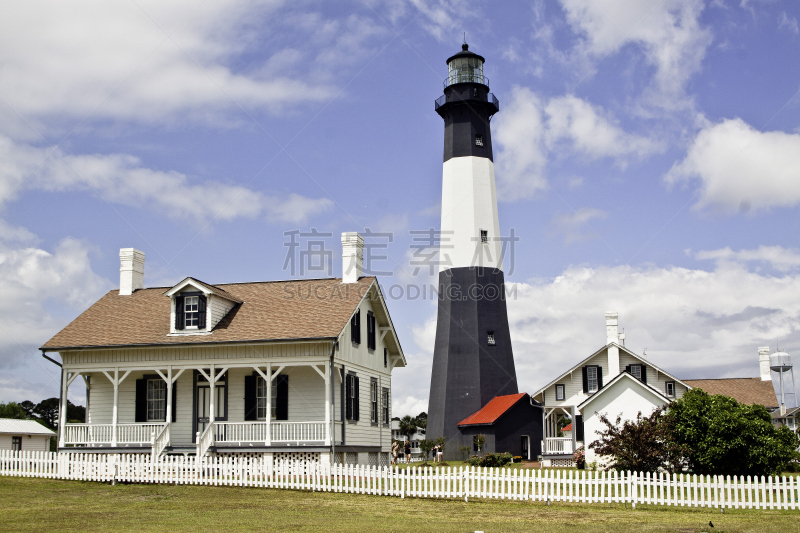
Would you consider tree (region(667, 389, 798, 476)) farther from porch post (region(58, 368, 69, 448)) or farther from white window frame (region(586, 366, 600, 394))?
porch post (region(58, 368, 69, 448))

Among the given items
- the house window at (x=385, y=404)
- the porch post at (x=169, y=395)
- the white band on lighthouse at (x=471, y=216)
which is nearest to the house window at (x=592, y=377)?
the white band on lighthouse at (x=471, y=216)

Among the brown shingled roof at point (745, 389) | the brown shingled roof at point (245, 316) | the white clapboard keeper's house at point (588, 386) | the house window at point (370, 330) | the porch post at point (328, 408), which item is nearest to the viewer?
the porch post at point (328, 408)

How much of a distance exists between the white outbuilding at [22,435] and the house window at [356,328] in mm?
27613

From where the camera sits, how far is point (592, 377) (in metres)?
39.1

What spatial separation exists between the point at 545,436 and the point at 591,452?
313 inches

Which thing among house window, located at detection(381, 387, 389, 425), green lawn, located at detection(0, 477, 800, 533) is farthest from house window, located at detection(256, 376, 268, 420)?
house window, located at detection(381, 387, 389, 425)

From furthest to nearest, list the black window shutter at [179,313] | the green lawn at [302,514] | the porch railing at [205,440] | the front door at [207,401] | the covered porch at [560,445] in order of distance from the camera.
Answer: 1. the covered porch at [560,445]
2. the black window shutter at [179,313]
3. the front door at [207,401]
4. the porch railing at [205,440]
5. the green lawn at [302,514]

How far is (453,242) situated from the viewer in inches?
1656

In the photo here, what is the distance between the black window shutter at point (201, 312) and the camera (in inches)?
1019

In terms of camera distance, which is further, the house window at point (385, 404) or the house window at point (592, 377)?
the house window at point (592, 377)

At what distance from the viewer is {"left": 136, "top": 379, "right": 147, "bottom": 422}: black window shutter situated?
26375mm

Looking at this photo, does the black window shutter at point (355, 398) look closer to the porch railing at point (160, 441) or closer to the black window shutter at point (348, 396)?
the black window shutter at point (348, 396)

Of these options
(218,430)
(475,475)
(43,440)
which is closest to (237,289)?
(218,430)

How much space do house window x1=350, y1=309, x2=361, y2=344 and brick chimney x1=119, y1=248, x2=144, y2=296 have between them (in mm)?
8728
